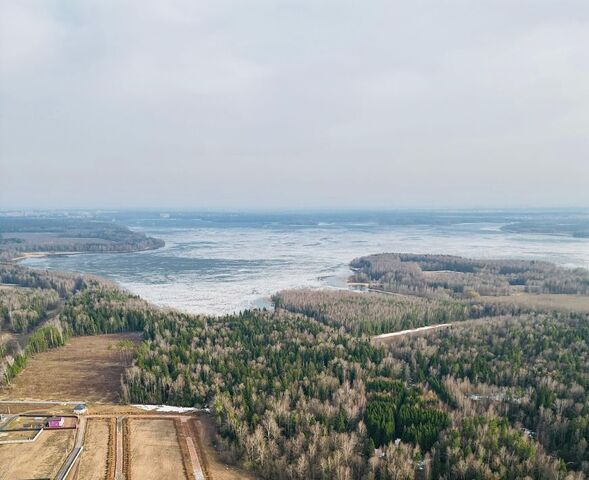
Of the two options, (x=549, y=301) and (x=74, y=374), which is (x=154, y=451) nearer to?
(x=74, y=374)

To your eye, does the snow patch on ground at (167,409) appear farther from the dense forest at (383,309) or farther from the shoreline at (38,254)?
the shoreline at (38,254)

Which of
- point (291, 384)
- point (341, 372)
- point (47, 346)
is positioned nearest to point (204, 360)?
point (291, 384)

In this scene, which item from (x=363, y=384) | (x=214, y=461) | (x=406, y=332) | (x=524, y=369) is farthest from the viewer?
(x=406, y=332)

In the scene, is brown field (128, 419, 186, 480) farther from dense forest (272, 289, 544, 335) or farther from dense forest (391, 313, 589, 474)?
dense forest (272, 289, 544, 335)

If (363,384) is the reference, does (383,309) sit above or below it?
above

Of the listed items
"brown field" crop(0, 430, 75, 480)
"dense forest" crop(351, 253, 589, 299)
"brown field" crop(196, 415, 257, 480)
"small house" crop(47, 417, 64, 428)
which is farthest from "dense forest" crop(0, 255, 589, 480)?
"dense forest" crop(351, 253, 589, 299)

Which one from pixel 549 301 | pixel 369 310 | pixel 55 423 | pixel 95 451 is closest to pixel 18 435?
pixel 55 423

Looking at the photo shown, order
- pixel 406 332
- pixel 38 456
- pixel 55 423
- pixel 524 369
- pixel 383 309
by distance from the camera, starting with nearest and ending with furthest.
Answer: pixel 38 456 → pixel 55 423 → pixel 524 369 → pixel 406 332 → pixel 383 309
